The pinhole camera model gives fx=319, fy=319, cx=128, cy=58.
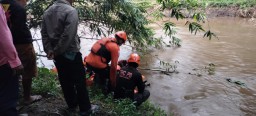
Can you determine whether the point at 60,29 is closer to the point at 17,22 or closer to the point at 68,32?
the point at 68,32

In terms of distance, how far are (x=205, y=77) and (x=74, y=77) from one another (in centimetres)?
566

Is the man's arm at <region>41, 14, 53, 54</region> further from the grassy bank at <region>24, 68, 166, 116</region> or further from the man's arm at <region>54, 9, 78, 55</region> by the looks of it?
the grassy bank at <region>24, 68, 166, 116</region>

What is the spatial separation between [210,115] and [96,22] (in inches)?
128

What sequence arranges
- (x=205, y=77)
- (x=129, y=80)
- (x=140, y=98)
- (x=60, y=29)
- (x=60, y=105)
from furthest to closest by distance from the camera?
(x=205, y=77) < (x=140, y=98) < (x=129, y=80) < (x=60, y=105) < (x=60, y=29)

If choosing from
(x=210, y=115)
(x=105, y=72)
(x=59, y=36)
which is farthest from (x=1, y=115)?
(x=210, y=115)

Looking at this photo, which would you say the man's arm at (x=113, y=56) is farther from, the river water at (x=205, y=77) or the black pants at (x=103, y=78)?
the river water at (x=205, y=77)

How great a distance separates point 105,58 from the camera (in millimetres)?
5805

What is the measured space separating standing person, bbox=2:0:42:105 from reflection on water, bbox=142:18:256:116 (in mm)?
3153

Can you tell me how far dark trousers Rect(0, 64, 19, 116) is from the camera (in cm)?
282

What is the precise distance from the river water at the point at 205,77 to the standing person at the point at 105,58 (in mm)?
1277

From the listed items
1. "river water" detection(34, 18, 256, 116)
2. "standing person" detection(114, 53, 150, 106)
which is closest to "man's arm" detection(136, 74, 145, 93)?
"standing person" detection(114, 53, 150, 106)

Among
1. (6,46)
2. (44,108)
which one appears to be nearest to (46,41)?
(44,108)

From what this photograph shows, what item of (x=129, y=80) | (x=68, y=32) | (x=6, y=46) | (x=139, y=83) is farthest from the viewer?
(x=139, y=83)

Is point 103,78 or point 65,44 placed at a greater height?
point 65,44
